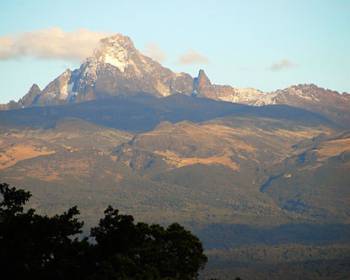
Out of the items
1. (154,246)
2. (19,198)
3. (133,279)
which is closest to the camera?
(133,279)

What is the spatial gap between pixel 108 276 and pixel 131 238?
21.8 feet

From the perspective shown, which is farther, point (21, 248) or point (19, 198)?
point (19, 198)

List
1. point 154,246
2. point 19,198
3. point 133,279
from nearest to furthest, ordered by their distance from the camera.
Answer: point 133,279, point 154,246, point 19,198

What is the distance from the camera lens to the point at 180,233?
7288 centimetres

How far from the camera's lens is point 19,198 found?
3073 inches

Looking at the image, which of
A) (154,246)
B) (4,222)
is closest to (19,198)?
(4,222)

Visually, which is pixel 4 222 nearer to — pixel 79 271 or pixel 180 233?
pixel 79 271

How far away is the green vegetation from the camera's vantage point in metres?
69.6

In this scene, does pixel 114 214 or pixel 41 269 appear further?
pixel 114 214

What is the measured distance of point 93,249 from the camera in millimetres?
73438

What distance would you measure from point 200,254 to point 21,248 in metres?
11.4

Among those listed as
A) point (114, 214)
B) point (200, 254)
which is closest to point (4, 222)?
point (114, 214)

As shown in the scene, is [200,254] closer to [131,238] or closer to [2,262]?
[131,238]

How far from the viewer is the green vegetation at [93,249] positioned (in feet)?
228
